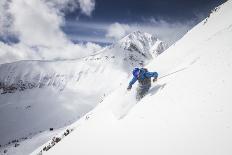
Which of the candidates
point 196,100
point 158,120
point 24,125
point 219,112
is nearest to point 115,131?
point 158,120

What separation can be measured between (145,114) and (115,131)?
5.20ft

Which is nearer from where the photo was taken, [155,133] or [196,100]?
[155,133]

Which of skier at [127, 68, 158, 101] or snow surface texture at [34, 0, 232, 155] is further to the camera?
skier at [127, 68, 158, 101]

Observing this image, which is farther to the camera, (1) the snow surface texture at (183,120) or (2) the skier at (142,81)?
(2) the skier at (142,81)

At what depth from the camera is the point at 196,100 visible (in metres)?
8.69

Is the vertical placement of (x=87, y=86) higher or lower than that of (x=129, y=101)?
higher

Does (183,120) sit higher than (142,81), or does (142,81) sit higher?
(142,81)

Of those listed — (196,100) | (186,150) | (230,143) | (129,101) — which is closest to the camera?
(230,143)

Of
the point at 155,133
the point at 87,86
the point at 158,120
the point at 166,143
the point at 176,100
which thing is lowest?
the point at 166,143

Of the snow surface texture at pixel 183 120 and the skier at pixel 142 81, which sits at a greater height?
the skier at pixel 142 81

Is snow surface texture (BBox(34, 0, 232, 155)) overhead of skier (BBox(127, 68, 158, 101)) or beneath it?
beneath

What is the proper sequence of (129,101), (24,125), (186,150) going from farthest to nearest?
(24,125) < (129,101) < (186,150)

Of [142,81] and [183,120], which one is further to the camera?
[142,81]

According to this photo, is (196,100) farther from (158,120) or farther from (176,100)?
(158,120)
